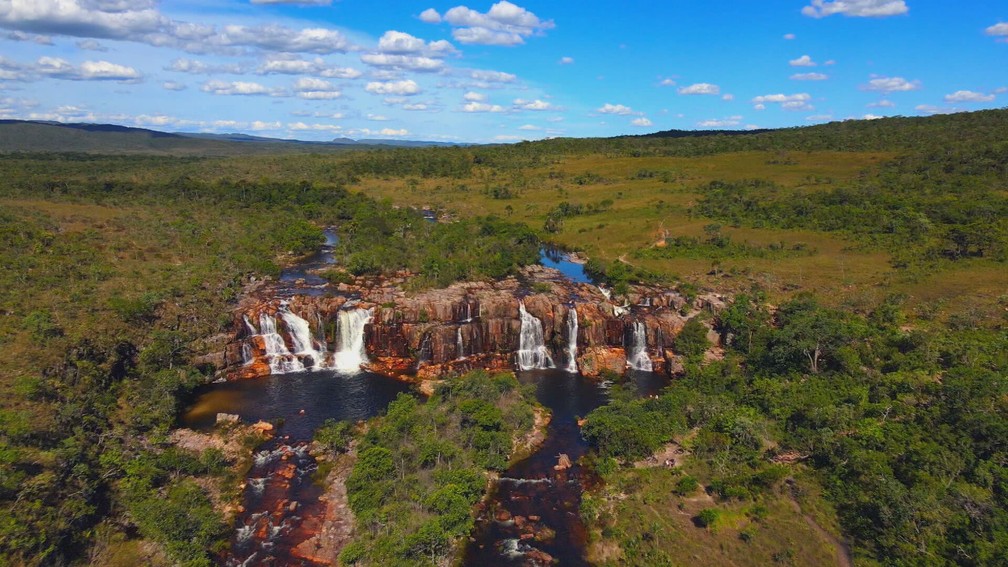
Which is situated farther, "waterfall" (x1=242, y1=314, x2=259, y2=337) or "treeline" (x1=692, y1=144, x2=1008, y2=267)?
"treeline" (x1=692, y1=144, x2=1008, y2=267)

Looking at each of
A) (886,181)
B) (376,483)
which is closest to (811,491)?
(376,483)

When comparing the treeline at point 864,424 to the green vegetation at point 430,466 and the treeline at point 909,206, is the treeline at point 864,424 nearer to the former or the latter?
the green vegetation at point 430,466

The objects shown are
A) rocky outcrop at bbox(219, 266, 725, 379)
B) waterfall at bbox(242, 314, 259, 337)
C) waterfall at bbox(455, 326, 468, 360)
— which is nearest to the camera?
rocky outcrop at bbox(219, 266, 725, 379)

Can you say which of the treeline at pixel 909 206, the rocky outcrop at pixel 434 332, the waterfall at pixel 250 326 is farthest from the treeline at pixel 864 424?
the waterfall at pixel 250 326

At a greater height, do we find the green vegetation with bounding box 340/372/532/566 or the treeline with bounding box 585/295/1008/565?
the treeline with bounding box 585/295/1008/565

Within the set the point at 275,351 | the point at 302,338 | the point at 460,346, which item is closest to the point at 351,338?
the point at 302,338

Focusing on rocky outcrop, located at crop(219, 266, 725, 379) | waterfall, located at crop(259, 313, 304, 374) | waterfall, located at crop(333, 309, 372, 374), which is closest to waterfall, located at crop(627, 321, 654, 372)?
rocky outcrop, located at crop(219, 266, 725, 379)

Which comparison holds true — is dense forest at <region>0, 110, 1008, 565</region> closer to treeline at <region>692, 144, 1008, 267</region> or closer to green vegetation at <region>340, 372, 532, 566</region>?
green vegetation at <region>340, 372, 532, 566</region>
